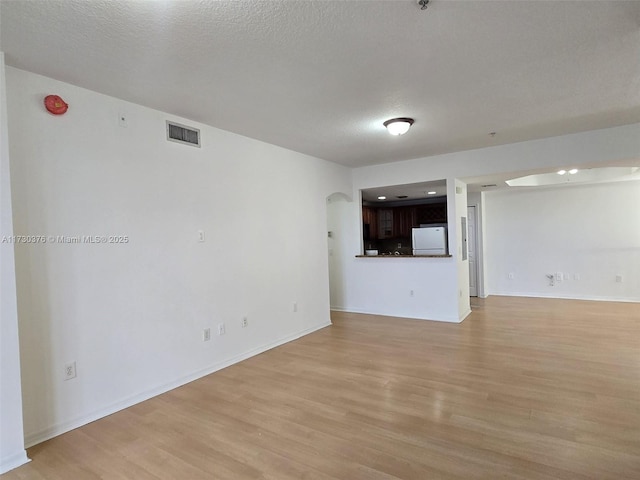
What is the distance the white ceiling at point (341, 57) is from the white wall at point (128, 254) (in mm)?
386

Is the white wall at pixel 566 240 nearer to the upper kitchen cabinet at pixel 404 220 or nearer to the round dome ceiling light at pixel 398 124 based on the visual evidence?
the upper kitchen cabinet at pixel 404 220

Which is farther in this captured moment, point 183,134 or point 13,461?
point 183,134

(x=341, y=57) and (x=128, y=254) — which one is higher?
(x=341, y=57)

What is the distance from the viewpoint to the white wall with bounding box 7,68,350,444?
2316 mm

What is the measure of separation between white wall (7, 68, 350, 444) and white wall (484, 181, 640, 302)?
18.2 ft

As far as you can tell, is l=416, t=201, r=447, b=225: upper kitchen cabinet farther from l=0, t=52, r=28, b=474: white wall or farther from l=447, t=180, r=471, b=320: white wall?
l=0, t=52, r=28, b=474: white wall

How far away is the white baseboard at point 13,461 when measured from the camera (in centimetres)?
198

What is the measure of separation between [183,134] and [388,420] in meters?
3.12

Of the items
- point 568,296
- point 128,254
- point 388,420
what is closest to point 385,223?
point 568,296

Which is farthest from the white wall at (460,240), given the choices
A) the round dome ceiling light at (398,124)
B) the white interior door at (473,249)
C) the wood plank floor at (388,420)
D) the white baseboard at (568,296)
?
the white baseboard at (568,296)

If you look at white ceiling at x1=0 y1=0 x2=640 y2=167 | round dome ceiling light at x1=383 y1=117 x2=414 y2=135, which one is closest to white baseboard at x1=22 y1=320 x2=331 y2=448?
white ceiling at x1=0 y1=0 x2=640 y2=167

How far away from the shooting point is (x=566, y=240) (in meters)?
6.70

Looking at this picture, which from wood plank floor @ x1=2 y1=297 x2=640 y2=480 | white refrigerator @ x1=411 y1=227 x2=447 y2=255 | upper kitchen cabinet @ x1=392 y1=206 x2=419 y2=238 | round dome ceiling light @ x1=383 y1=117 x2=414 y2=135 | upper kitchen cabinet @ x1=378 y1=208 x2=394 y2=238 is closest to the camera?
wood plank floor @ x1=2 y1=297 x2=640 y2=480

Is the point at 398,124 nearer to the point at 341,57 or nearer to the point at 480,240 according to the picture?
the point at 341,57
